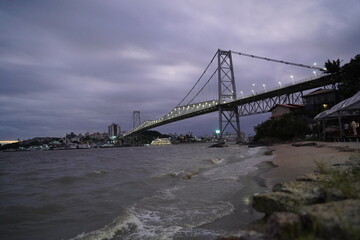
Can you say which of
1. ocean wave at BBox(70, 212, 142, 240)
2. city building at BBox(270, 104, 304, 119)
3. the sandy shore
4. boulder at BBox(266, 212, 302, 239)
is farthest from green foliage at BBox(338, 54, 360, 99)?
boulder at BBox(266, 212, 302, 239)

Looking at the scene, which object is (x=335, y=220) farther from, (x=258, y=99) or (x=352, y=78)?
(x=258, y=99)

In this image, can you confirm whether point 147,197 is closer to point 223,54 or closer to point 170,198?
point 170,198

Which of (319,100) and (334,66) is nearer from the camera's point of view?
(334,66)

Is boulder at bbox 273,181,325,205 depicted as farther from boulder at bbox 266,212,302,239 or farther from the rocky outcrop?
boulder at bbox 266,212,302,239

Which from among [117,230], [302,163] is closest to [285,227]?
[117,230]

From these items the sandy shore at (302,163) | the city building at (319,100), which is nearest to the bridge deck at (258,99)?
the city building at (319,100)

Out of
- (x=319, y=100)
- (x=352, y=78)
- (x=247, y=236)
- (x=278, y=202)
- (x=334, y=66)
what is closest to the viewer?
(x=247, y=236)

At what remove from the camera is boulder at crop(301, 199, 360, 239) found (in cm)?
177

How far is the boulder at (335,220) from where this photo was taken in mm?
1774

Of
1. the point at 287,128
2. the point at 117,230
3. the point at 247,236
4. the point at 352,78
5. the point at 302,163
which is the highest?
the point at 352,78

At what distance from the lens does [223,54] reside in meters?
70.0

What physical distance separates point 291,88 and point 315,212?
174 ft

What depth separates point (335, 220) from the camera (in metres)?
1.86

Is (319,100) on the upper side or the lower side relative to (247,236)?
upper
